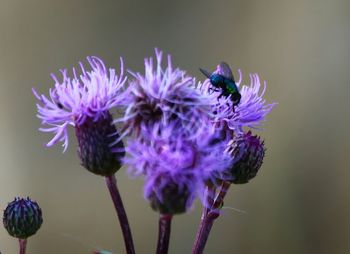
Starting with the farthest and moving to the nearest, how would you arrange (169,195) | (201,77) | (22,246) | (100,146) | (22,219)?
(201,77) < (22,219) < (22,246) < (100,146) < (169,195)

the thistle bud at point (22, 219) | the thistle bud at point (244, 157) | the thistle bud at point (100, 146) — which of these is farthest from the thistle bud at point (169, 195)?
the thistle bud at point (22, 219)

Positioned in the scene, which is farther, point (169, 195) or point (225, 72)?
point (225, 72)

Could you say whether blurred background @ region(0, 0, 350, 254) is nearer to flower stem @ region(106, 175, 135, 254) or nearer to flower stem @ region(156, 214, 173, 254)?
flower stem @ region(106, 175, 135, 254)

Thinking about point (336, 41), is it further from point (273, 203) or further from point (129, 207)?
point (129, 207)

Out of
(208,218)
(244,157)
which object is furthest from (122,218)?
(244,157)

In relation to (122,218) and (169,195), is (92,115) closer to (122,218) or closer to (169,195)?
(122,218)

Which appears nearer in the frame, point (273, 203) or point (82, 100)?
point (82, 100)

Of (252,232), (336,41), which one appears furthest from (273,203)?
(336,41)

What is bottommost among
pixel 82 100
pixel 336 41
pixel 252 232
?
pixel 252 232
